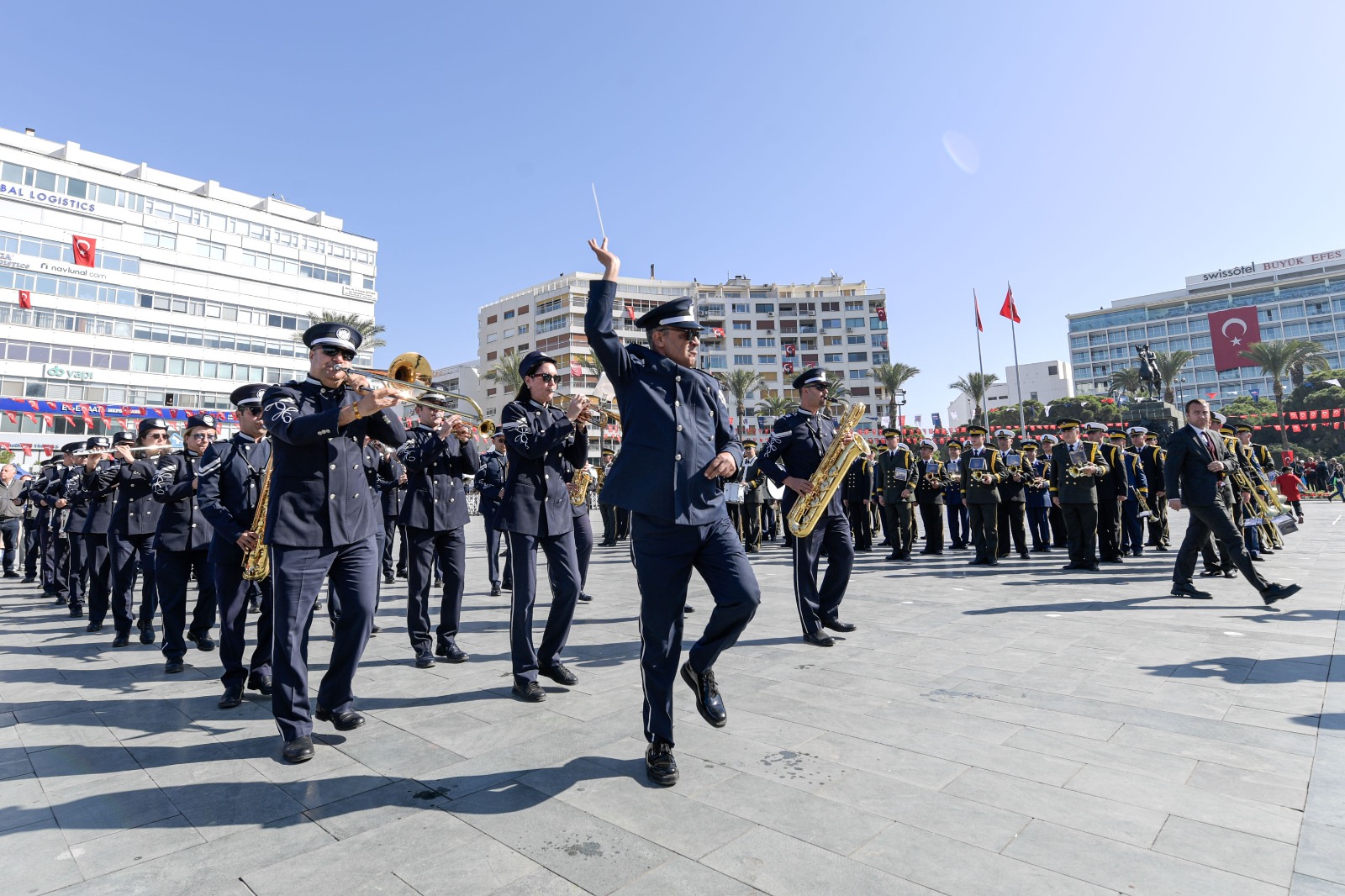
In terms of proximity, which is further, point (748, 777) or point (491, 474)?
point (491, 474)

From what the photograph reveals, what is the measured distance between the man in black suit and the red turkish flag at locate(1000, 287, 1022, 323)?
34337 millimetres

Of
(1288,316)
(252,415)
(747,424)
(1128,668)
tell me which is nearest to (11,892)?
(252,415)

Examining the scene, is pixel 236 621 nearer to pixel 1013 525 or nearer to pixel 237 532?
pixel 237 532

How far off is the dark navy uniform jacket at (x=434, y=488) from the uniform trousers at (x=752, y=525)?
32.2 feet

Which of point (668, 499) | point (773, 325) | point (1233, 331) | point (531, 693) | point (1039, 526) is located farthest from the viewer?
point (773, 325)

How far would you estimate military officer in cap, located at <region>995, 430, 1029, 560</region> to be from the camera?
500 inches

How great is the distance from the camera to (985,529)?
11.5m

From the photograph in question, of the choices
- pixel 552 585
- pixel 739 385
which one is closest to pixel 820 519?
pixel 552 585

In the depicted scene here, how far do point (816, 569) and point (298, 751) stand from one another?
4.46 metres

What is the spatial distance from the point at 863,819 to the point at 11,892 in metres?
3.26

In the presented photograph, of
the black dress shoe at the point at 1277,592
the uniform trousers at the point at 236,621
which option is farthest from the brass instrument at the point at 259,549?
the black dress shoe at the point at 1277,592

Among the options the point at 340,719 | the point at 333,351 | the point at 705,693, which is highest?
the point at 333,351

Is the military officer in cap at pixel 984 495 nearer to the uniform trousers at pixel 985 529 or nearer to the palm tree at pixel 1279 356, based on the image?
the uniform trousers at pixel 985 529

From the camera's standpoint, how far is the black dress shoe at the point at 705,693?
3.79 m
